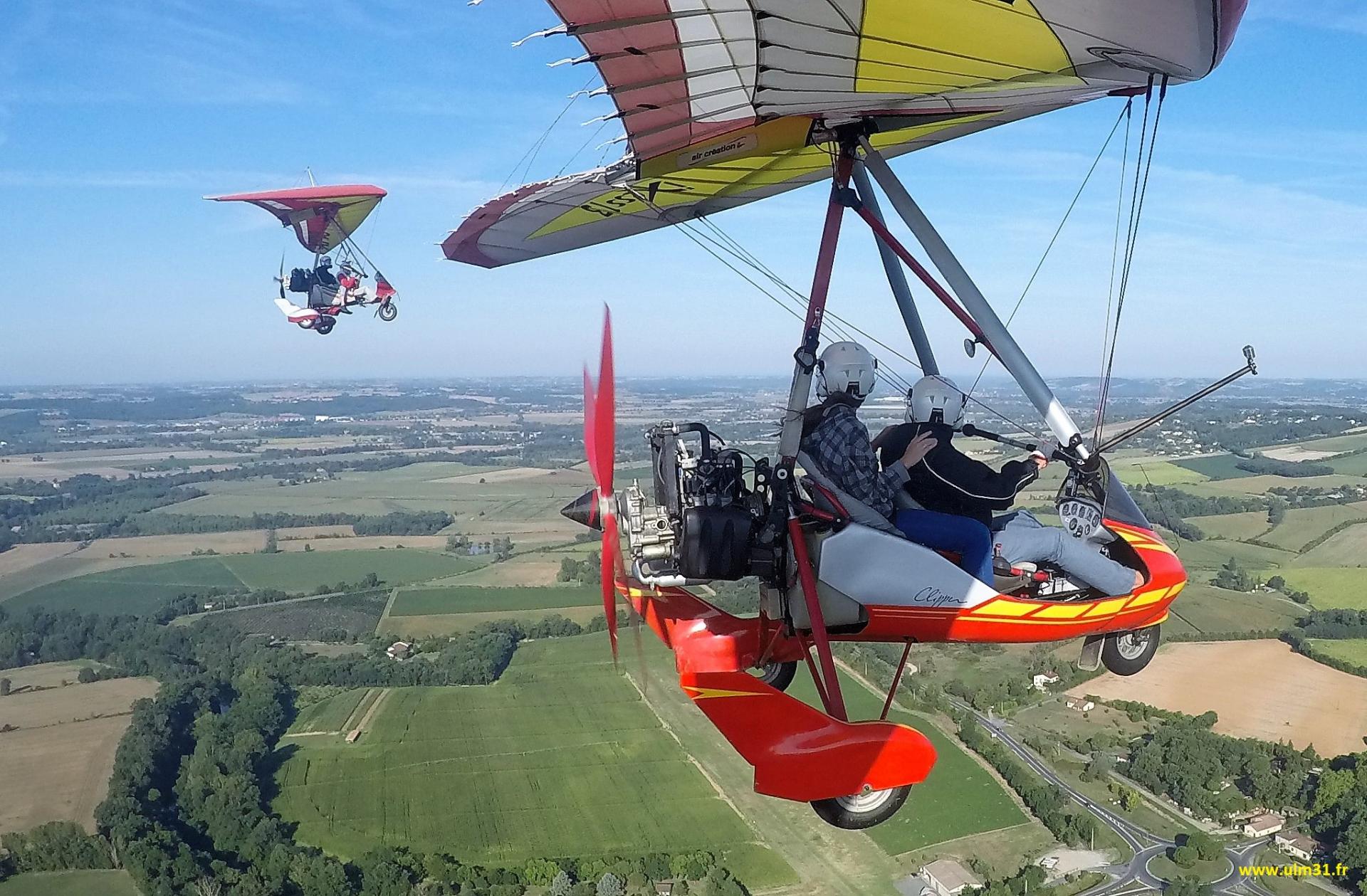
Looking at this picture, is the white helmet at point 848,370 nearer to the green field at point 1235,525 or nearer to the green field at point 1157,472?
the green field at point 1235,525

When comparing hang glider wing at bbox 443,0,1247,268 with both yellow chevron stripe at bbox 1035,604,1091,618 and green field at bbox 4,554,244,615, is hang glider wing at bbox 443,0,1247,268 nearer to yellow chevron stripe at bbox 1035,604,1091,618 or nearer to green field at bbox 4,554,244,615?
yellow chevron stripe at bbox 1035,604,1091,618

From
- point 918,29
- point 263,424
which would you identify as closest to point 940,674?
point 918,29

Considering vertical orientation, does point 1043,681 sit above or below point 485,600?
above

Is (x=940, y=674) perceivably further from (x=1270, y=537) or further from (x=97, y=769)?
(x=97, y=769)

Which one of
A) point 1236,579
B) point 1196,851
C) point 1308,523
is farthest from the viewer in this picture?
point 1308,523

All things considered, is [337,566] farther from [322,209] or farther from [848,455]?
[848,455]

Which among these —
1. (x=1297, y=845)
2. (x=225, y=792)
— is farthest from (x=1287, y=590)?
(x=225, y=792)

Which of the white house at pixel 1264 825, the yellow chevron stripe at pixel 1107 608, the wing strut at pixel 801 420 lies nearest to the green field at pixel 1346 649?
the white house at pixel 1264 825
